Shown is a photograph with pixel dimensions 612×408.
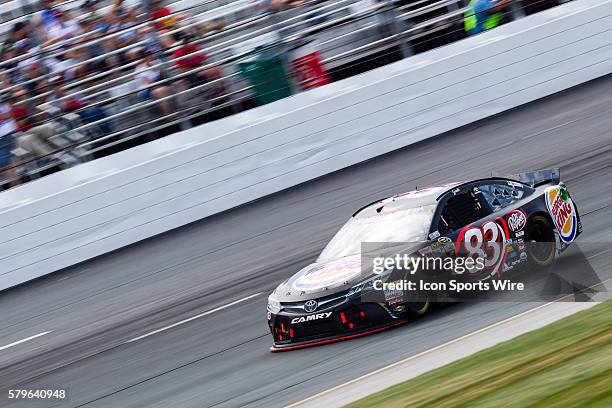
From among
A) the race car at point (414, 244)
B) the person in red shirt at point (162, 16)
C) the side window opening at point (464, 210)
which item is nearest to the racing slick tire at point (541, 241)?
the race car at point (414, 244)

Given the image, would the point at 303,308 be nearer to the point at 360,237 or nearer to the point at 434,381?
the point at 360,237

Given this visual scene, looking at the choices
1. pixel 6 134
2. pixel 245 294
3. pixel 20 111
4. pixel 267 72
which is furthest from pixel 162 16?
pixel 245 294

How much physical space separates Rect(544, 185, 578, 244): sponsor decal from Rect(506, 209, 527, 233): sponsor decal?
0.40 m

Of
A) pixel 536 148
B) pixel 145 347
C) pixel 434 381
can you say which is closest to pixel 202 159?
pixel 536 148

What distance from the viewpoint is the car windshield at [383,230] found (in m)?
10.1

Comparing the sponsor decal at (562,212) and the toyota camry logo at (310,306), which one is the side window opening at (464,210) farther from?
the toyota camry logo at (310,306)

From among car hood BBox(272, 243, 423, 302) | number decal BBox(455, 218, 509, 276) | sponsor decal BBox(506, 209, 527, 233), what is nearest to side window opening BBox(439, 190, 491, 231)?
number decal BBox(455, 218, 509, 276)

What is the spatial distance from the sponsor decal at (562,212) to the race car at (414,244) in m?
0.01

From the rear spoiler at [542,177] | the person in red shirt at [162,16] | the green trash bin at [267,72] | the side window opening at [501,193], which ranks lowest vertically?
the rear spoiler at [542,177]

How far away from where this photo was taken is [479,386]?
6.79m

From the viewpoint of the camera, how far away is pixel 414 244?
32.6 ft

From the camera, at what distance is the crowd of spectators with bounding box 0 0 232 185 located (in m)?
16.9

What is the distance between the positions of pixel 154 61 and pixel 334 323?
902cm

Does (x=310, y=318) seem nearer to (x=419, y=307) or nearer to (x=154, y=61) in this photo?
(x=419, y=307)
